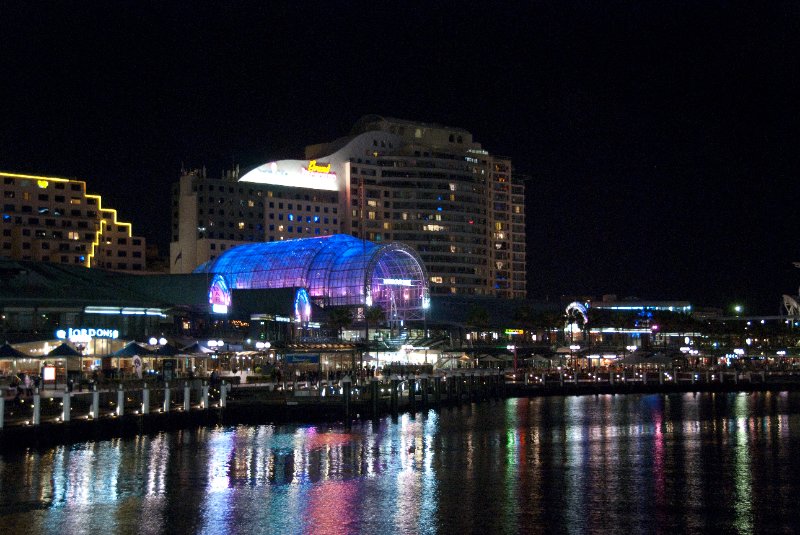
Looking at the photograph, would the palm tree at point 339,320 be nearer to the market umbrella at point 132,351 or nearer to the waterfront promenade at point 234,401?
the waterfront promenade at point 234,401

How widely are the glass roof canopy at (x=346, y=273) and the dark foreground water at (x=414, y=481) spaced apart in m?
84.9

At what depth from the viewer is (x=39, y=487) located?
45406mm

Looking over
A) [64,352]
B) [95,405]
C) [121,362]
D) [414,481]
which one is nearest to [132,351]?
[64,352]

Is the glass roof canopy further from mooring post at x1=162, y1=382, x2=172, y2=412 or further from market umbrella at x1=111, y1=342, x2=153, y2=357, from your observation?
mooring post at x1=162, y1=382, x2=172, y2=412

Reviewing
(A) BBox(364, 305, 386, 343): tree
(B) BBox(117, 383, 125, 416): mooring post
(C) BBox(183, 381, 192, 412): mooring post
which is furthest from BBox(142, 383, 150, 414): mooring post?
(A) BBox(364, 305, 386, 343): tree

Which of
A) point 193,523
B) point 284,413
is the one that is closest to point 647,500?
point 193,523

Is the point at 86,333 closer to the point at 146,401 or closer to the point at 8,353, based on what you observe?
the point at 8,353

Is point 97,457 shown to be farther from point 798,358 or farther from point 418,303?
point 798,358

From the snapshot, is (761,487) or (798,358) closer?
A: (761,487)

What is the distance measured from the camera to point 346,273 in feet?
534

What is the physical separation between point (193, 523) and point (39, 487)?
33.1 ft

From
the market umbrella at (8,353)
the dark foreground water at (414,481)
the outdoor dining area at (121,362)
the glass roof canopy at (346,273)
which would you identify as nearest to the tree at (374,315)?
the glass roof canopy at (346,273)

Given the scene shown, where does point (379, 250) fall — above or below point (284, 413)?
above

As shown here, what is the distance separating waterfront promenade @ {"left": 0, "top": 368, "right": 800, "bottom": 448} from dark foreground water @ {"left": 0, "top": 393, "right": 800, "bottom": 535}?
5.07 ft
